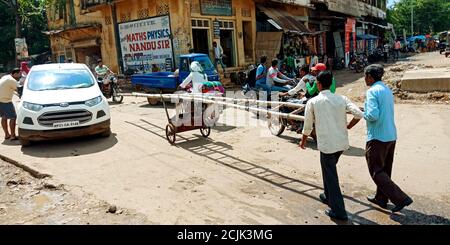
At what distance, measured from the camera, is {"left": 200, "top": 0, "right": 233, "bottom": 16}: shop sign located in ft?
59.5

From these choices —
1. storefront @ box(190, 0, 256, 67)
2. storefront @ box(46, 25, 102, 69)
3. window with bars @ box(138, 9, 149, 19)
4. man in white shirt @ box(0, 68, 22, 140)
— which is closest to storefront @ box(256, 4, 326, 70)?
storefront @ box(190, 0, 256, 67)

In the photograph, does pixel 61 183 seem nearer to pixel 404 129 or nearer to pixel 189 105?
pixel 189 105

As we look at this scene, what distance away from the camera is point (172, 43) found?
17766 millimetres

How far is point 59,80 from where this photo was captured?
901 cm

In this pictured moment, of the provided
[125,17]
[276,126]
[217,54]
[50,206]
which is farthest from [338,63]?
[50,206]

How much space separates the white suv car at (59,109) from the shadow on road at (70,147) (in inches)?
8.8

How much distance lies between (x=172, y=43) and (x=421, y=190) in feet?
47.2

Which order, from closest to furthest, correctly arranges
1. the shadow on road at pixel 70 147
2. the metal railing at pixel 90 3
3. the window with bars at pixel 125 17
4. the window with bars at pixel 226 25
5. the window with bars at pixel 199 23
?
1. the shadow on road at pixel 70 147
2. the window with bars at pixel 199 23
3. the window with bars at pixel 226 25
4. the window with bars at pixel 125 17
5. the metal railing at pixel 90 3

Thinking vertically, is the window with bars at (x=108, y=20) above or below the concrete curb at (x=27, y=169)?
above

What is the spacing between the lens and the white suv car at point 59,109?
784 centimetres

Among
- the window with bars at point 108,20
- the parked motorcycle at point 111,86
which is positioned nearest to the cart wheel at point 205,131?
the parked motorcycle at point 111,86

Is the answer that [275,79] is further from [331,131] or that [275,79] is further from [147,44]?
[147,44]

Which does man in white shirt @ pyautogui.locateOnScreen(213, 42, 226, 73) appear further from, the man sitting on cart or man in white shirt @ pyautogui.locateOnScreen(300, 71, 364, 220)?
man in white shirt @ pyautogui.locateOnScreen(300, 71, 364, 220)

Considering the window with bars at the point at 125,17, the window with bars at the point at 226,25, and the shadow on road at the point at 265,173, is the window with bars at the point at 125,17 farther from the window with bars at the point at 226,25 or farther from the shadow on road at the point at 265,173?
the shadow on road at the point at 265,173
